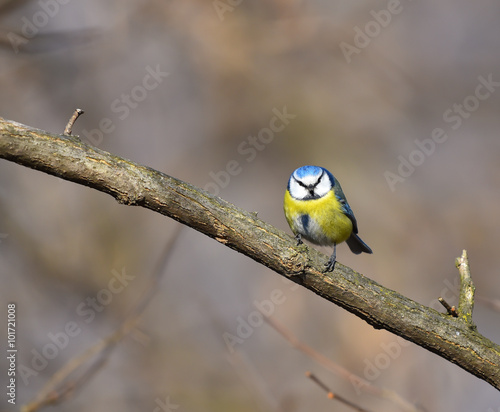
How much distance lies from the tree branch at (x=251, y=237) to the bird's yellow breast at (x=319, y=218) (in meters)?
1.29

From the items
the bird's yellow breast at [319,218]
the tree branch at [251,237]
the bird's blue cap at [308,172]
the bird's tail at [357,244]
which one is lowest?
the tree branch at [251,237]

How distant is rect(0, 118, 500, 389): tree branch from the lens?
7.75 feet

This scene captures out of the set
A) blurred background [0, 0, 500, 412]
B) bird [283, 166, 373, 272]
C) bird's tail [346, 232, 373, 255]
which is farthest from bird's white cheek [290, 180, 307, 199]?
blurred background [0, 0, 500, 412]

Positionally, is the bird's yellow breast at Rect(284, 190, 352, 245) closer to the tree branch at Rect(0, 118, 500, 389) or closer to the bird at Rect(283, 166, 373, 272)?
the bird at Rect(283, 166, 373, 272)

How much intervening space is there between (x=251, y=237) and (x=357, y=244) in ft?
7.46

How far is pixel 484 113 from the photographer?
22.3 ft

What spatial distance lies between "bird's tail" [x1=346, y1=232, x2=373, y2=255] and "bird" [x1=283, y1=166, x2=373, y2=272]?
0.33m

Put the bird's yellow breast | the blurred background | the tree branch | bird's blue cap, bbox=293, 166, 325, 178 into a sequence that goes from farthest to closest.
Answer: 1. the blurred background
2. bird's blue cap, bbox=293, 166, 325, 178
3. the bird's yellow breast
4. the tree branch

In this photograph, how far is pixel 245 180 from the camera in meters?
6.61

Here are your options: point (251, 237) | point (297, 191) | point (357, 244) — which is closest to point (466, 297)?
point (251, 237)

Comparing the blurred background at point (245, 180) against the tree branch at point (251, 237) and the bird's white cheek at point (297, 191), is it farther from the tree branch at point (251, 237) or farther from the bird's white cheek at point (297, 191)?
the tree branch at point (251, 237)

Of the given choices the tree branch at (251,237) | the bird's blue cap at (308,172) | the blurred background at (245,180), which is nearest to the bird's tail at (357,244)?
the bird's blue cap at (308,172)

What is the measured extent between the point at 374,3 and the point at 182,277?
4.32 metres

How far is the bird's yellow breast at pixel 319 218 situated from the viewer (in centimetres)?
409
